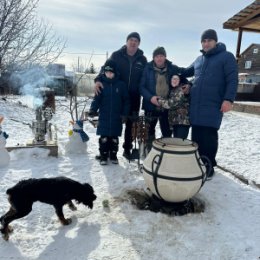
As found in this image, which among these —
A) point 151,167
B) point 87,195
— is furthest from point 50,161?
point 151,167

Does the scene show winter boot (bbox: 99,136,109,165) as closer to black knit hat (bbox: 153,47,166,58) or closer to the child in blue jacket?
the child in blue jacket

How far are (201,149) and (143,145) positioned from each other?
0.84 meters

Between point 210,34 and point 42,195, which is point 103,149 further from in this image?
point 210,34

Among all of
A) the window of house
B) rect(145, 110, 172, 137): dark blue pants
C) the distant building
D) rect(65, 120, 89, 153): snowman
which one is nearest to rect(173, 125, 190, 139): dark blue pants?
rect(145, 110, 172, 137): dark blue pants

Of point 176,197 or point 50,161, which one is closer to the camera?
point 176,197

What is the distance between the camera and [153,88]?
4.08 meters

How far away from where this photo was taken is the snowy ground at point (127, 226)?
98.4 inches

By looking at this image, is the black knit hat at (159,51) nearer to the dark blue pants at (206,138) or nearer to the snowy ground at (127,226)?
the dark blue pants at (206,138)

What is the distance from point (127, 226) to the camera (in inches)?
113

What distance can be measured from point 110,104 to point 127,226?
2.02 metres

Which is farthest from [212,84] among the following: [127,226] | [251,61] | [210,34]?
[251,61]

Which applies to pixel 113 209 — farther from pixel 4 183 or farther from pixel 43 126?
pixel 43 126

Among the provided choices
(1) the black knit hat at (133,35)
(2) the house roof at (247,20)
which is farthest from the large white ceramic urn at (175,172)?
(2) the house roof at (247,20)

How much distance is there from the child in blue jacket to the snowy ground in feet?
1.79
